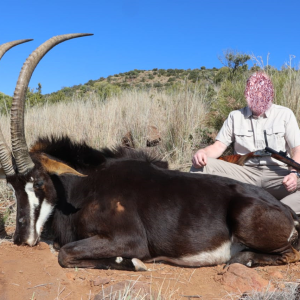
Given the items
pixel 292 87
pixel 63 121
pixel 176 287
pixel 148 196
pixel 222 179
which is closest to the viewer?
pixel 176 287

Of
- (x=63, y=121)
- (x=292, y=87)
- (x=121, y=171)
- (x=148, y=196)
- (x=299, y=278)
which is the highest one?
(x=292, y=87)

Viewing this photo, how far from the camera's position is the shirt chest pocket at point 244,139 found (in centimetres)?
495

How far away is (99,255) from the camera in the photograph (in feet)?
11.3

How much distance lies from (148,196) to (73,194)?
82 cm

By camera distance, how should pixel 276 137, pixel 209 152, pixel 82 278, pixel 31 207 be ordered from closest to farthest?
pixel 82 278 → pixel 31 207 → pixel 276 137 → pixel 209 152

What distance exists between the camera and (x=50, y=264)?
342 cm

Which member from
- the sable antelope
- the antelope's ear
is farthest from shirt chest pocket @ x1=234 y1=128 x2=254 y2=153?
the antelope's ear

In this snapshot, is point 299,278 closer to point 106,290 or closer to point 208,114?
point 106,290

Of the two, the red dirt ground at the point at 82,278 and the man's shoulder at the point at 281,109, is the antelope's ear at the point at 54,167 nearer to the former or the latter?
the red dirt ground at the point at 82,278

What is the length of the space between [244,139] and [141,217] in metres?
2.15

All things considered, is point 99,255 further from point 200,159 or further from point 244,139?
point 244,139

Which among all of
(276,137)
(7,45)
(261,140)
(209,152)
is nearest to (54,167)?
(7,45)

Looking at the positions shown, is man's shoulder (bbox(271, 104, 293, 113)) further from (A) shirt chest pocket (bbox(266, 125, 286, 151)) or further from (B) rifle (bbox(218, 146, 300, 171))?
(B) rifle (bbox(218, 146, 300, 171))

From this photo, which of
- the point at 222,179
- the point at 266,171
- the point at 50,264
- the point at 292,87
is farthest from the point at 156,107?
the point at 50,264
